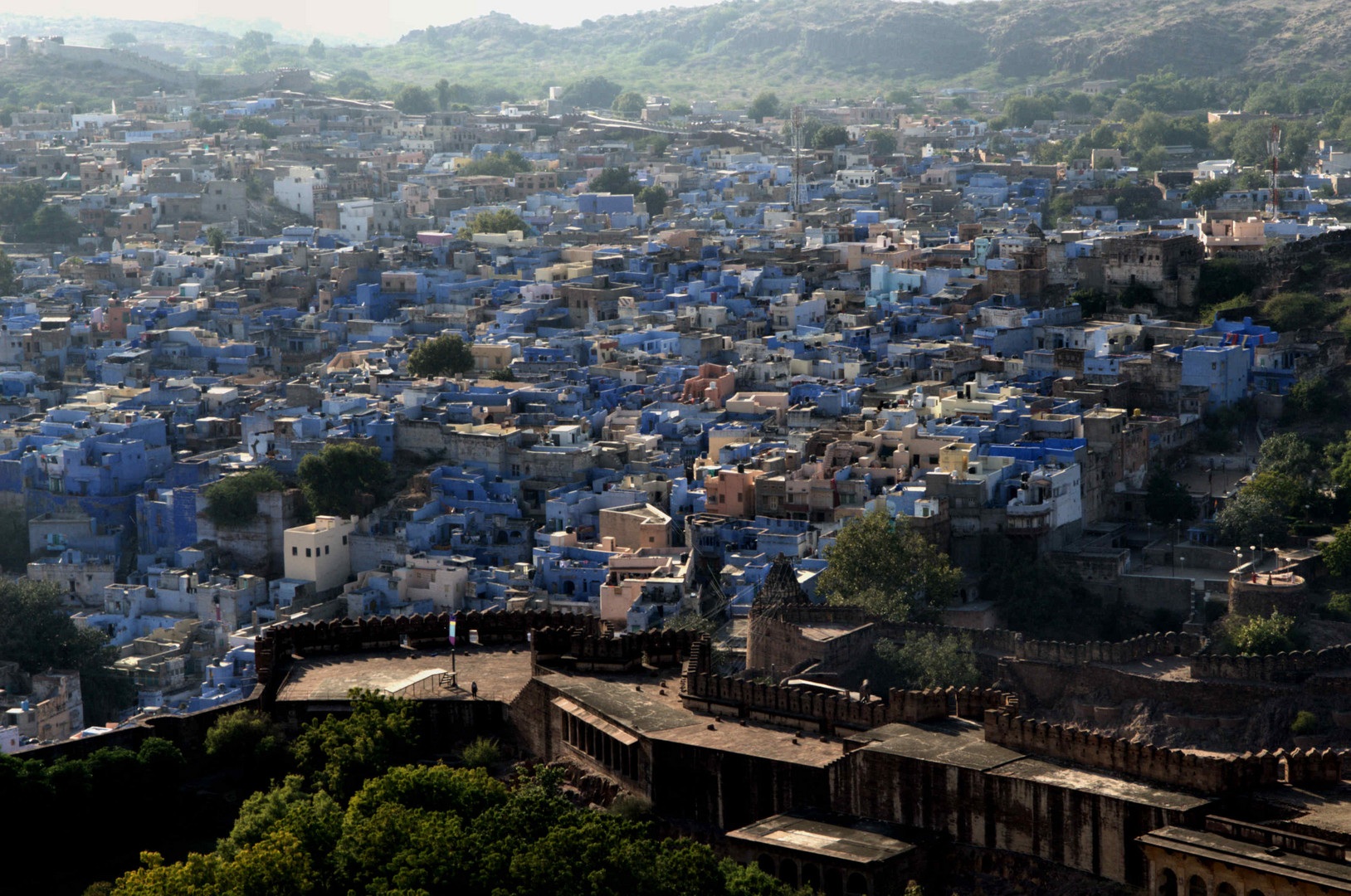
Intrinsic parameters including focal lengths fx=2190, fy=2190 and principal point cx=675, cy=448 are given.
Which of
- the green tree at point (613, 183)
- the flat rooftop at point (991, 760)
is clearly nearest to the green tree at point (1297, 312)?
the flat rooftop at point (991, 760)

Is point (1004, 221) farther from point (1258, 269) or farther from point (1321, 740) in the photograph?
point (1321, 740)

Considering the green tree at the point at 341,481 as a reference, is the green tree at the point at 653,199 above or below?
above

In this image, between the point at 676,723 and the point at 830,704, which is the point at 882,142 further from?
the point at 676,723

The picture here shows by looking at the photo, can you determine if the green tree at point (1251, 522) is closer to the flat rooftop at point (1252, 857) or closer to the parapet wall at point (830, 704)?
the parapet wall at point (830, 704)

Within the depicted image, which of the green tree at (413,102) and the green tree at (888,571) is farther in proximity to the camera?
the green tree at (413,102)

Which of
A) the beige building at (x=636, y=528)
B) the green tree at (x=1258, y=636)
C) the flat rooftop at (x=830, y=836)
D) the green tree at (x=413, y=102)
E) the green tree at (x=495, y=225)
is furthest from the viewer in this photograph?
the green tree at (x=413, y=102)

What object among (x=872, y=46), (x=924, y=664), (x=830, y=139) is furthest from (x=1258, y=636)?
(x=872, y=46)

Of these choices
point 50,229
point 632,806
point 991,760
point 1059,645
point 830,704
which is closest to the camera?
point 991,760
